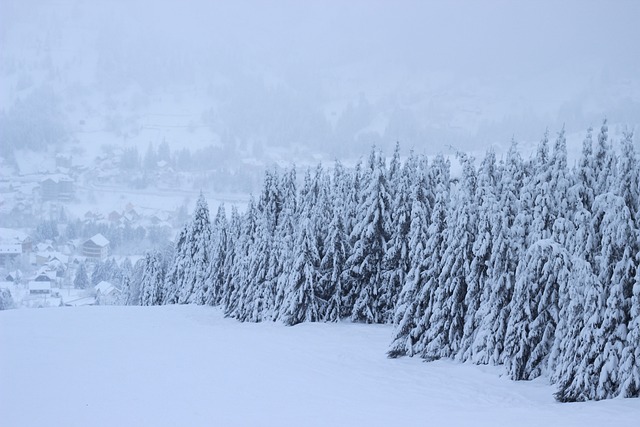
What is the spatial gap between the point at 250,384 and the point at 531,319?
37.2 feet

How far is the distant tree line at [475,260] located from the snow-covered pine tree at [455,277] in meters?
0.06

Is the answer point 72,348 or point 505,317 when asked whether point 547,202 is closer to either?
point 505,317

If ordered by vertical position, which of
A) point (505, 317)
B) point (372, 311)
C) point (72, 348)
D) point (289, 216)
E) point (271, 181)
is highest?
point (271, 181)

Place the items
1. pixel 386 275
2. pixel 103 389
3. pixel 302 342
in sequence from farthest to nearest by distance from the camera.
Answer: pixel 386 275 < pixel 302 342 < pixel 103 389

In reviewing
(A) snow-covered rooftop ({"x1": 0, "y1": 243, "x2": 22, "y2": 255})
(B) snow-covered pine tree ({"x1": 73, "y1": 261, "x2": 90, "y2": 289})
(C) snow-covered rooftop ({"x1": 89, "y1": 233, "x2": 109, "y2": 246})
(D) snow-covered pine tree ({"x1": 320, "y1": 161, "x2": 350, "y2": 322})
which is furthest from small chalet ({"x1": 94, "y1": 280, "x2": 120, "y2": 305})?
(D) snow-covered pine tree ({"x1": 320, "y1": 161, "x2": 350, "y2": 322})

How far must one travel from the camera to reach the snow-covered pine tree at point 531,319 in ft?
63.8

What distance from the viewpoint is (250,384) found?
66.3 feet

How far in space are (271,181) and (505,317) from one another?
78.3 feet

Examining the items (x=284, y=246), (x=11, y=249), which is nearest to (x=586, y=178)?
(x=284, y=246)

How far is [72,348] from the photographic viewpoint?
83.7ft

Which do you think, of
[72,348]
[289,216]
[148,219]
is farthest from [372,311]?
[148,219]

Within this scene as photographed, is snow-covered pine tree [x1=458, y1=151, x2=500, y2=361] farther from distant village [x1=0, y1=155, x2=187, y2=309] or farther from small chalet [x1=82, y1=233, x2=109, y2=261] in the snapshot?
small chalet [x1=82, y1=233, x2=109, y2=261]

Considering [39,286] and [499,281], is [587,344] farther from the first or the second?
[39,286]

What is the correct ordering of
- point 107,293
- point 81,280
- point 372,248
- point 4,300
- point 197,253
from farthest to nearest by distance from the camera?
1. point 81,280
2. point 107,293
3. point 4,300
4. point 197,253
5. point 372,248
